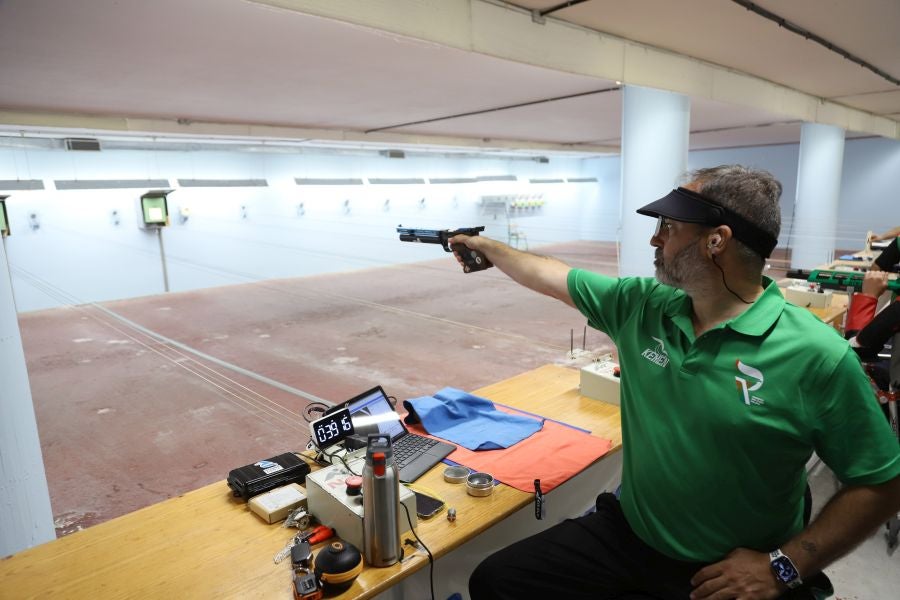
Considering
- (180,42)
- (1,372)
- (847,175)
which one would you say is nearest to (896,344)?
(1,372)

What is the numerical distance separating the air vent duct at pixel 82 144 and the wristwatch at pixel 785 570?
26.6 feet

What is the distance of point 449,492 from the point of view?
1.54 meters

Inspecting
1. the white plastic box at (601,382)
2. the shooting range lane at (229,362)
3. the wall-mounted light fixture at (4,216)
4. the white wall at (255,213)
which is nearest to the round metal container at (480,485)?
the white plastic box at (601,382)

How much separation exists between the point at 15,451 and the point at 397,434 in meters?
1.25

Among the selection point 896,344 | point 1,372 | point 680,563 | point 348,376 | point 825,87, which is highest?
point 825,87

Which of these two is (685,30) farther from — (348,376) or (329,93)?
(348,376)

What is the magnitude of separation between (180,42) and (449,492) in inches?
99.5

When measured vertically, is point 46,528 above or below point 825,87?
below

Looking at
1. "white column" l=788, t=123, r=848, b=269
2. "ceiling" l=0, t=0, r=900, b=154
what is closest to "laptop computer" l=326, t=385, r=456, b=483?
"ceiling" l=0, t=0, r=900, b=154

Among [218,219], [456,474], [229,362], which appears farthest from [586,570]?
[218,219]

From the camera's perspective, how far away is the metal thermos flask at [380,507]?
3.87 feet

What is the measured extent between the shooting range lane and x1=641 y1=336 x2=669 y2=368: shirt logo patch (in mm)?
2446

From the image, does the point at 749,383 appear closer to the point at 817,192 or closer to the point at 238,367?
the point at 238,367

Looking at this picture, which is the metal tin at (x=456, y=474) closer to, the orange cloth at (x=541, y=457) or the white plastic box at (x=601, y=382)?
the orange cloth at (x=541, y=457)
